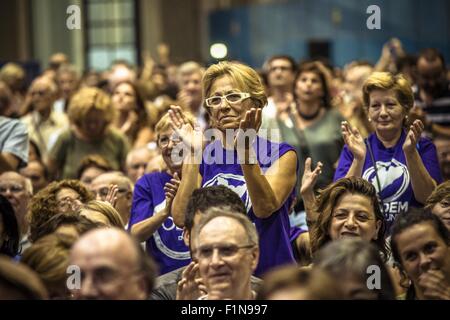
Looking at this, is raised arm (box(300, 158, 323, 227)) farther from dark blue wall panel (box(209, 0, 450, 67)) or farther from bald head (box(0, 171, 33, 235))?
dark blue wall panel (box(209, 0, 450, 67))

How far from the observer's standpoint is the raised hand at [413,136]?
5.46 m

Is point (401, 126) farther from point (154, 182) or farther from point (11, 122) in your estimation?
point (11, 122)

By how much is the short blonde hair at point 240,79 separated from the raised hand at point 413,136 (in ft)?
2.62

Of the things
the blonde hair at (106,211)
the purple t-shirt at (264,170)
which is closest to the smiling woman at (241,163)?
the purple t-shirt at (264,170)

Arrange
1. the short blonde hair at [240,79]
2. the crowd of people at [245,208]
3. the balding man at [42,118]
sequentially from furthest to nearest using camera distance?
the balding man at [42,118] → the short blonde hair at [240,79] → the crowd of people at [245,208]

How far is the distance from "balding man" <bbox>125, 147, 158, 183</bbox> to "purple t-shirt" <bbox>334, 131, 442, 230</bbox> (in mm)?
1740

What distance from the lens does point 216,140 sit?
5.09 metres

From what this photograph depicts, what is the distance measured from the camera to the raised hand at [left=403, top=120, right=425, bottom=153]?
546cm

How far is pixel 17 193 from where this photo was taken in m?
6.30

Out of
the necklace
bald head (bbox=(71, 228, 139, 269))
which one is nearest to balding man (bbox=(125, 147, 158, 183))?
the necklace

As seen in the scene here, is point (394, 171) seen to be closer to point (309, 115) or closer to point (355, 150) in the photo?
point (355, 150)

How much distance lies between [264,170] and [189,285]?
862mm

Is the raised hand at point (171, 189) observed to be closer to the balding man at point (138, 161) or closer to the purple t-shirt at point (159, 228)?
the purple t-shirt at point (159, 228)

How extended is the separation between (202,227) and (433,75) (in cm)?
453
